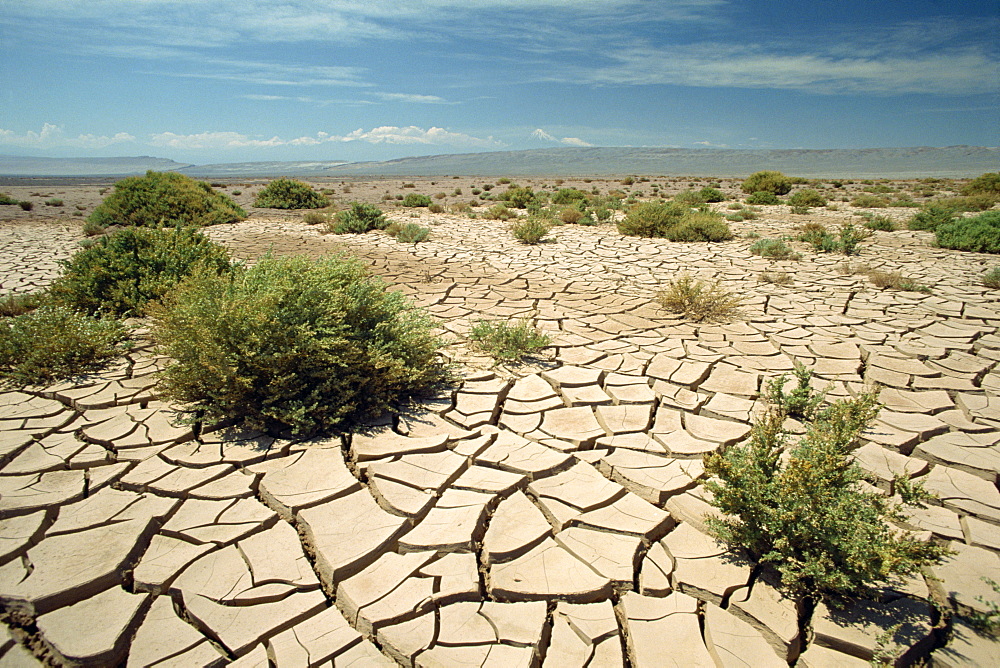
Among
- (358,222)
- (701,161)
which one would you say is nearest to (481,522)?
(358,222)

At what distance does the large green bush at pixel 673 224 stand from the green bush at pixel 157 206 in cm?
975

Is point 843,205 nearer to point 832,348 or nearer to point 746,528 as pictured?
point 832,348

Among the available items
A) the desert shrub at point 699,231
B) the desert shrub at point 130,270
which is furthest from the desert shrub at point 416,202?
the desert shrub at point 130,270

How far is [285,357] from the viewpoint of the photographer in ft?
10.1

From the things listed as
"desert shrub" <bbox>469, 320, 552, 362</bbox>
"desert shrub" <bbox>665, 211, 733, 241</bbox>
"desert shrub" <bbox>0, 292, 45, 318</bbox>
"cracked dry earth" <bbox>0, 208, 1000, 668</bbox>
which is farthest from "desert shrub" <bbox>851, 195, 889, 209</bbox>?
"desert shrub" <bbox>0, 292, 45, 318</bbox>

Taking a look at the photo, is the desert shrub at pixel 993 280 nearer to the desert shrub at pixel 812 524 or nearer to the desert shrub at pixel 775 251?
the desert shrub at pixel 775 251

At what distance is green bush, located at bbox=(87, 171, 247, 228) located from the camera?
1163 centimetres

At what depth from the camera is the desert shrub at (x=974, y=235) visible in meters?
8.80

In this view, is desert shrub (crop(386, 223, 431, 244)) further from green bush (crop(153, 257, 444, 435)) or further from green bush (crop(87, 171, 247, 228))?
green bush (crop(153, 257, 444, 435))

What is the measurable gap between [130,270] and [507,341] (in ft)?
14.0

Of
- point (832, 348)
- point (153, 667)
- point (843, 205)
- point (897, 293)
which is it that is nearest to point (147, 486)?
point (153, 667)

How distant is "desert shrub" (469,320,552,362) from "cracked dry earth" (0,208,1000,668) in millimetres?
169

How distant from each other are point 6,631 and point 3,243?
11204mm

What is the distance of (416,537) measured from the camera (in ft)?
7.76
